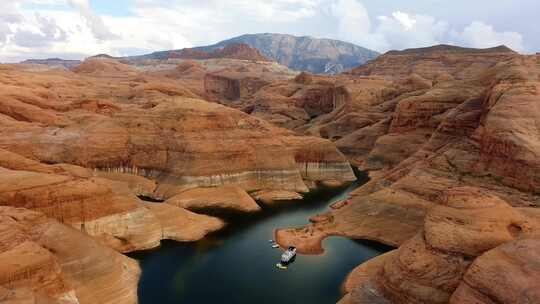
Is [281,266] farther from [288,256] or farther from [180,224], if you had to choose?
[180,224]

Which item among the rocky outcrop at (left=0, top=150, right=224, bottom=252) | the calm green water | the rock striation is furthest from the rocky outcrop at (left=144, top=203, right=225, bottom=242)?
the rock striation

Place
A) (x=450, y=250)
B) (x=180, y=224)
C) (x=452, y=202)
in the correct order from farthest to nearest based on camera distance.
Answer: (x=180, y=224) → (x=452, y=202) → (x=450, y=250)

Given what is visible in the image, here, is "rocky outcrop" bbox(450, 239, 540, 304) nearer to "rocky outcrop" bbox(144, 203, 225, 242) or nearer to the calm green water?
the calm green water

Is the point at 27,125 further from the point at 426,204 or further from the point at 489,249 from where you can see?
the point at 489,249

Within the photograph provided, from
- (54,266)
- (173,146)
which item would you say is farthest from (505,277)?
(173,146)

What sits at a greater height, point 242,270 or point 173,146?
point 173,146

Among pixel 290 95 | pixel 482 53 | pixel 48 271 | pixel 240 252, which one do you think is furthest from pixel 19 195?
pixel 482 53

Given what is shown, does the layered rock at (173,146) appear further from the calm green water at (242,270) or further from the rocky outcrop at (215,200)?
the calm green water at (242,270)
